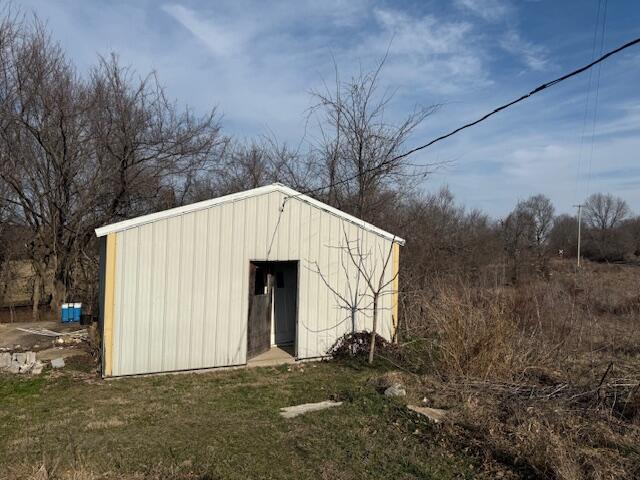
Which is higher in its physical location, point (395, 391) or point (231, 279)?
Answer: point (231, 279)

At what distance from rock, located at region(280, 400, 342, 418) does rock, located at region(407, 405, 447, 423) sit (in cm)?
105

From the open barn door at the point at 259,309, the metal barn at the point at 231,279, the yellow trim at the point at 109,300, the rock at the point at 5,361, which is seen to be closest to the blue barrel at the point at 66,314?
the rock at the point at 5,361

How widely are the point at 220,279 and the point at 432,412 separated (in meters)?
4.60

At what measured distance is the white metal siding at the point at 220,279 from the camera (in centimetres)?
830

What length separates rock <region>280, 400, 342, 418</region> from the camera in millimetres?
6238

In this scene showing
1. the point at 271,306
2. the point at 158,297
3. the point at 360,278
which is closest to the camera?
the point at 158,297

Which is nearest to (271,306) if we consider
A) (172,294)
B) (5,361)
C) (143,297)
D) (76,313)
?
(172,294)

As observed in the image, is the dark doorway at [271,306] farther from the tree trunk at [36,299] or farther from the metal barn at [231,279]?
the tree trunk at [36,299]

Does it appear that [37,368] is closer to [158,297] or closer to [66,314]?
[158,297]

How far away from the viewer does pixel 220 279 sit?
8.99 m

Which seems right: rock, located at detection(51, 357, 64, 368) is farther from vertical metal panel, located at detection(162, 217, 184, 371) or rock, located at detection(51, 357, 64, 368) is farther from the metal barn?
vertical metal panel, located at detection(162, 217, 184, 371)

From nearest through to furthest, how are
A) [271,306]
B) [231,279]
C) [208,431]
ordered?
[208,431], [231,279], [271,306]

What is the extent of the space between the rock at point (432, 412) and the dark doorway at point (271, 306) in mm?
4311

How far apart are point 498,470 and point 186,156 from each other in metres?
16.1
